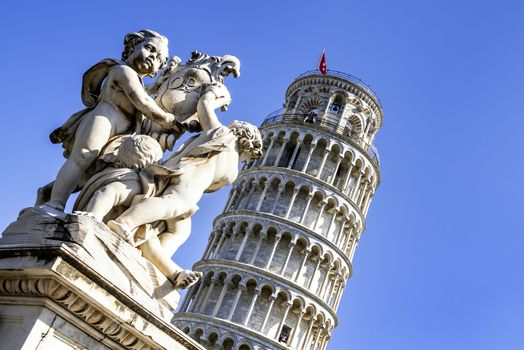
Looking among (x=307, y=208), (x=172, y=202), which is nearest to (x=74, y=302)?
(x=172, y=202)

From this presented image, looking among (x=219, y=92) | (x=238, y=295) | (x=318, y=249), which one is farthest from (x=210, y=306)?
(x=219, y=92)

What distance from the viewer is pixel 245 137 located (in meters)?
3.87

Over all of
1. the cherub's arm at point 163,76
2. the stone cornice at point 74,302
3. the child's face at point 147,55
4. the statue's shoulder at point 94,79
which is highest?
the cherub's arm at point 163,76

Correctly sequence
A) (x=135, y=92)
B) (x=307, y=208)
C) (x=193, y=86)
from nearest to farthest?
1. (x=135, y=92)
2. (x=193, y=86)
3. (x=307, y=208)

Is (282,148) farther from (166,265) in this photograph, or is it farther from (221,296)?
(166,265)

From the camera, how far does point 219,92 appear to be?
13.2ft

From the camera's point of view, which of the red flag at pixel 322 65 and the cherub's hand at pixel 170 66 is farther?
the red flag at pixel 322 65

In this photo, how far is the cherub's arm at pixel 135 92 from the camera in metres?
3.56

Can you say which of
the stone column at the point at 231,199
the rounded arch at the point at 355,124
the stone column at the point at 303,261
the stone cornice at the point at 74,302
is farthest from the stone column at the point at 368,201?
the stone cornice at the point at 74,302

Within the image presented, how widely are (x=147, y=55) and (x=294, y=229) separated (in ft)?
95.8

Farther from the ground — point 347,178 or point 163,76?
point 347,178

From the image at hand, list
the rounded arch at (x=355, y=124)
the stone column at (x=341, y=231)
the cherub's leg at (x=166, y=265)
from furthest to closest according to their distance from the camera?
the rounded arch at (x=355, y=124)
the stone column at (x=341, y=231)
the cherub's leg at (x=166, y=265)

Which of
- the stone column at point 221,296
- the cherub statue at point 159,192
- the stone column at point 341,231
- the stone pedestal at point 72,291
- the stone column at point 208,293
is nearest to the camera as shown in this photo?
the stone pedestal at point 72,291

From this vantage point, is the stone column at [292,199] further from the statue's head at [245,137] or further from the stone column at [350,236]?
the statue's head at [245,137]
